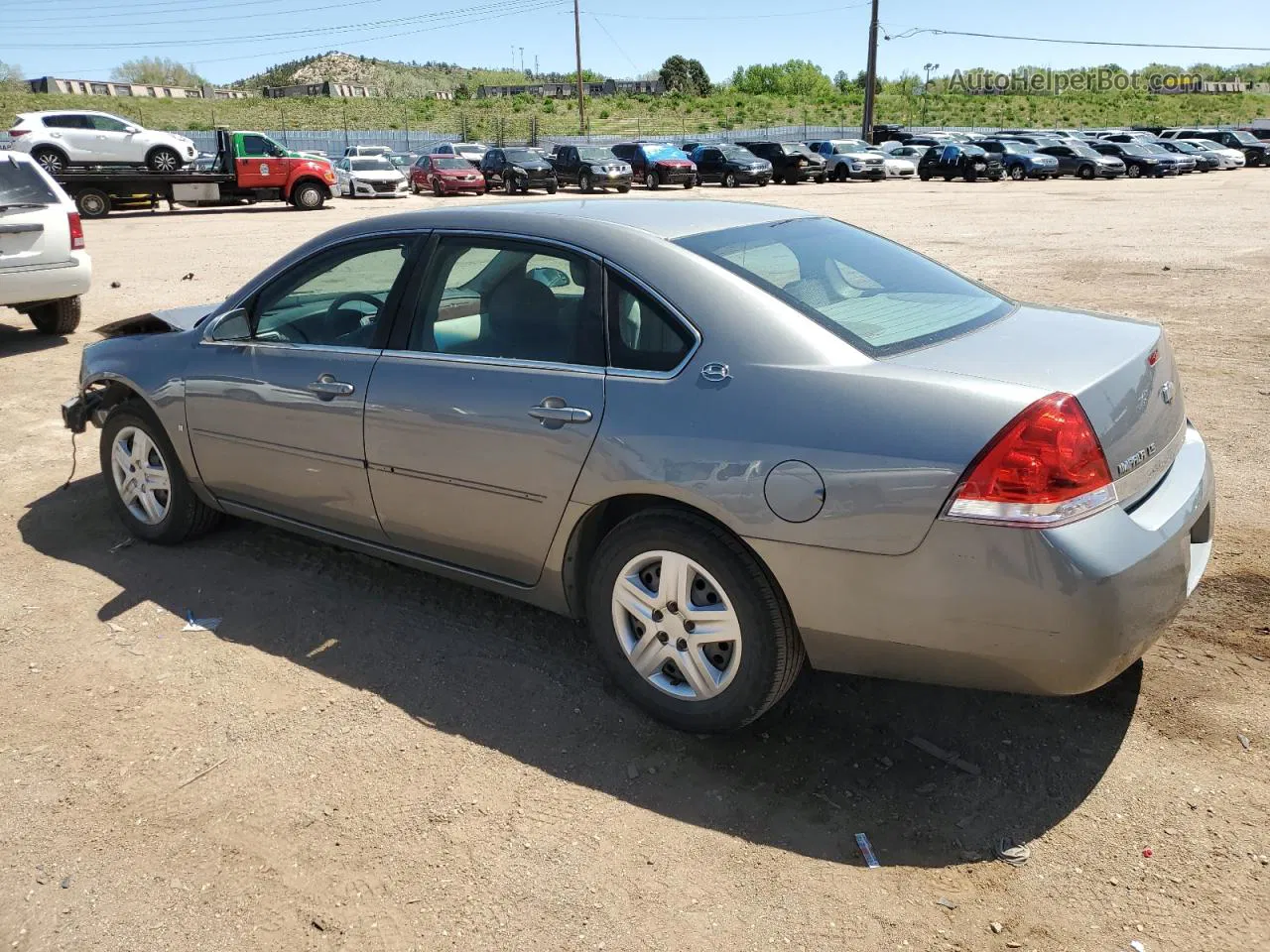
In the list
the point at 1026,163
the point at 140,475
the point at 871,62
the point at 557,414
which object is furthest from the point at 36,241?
the point at 871,62

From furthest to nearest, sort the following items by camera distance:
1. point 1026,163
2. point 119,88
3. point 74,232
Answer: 1. point 119,88
2. point 1026,163
3. point 74,232

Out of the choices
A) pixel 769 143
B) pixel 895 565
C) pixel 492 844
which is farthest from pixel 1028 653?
pixel 769 143

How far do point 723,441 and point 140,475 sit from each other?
131 inches

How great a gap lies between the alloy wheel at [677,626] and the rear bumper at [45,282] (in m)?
8.34

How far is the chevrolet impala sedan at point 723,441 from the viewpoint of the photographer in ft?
9.05

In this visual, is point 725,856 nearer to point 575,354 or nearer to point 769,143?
point 575,354

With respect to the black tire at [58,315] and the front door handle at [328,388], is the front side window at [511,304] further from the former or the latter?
the black tire at [58,315]

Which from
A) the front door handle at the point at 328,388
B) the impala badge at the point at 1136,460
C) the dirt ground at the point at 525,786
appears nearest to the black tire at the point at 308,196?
the dirt ground at the point at 525,786

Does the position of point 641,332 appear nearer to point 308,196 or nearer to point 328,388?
point 328,388

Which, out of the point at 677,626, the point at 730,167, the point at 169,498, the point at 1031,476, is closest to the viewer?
the point at 1031,476

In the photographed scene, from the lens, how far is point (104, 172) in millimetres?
26828

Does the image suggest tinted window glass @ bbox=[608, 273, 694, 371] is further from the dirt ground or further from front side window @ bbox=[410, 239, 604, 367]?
the dirt ground

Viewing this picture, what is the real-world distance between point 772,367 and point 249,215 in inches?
1074

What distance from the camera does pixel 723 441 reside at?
119 inches
